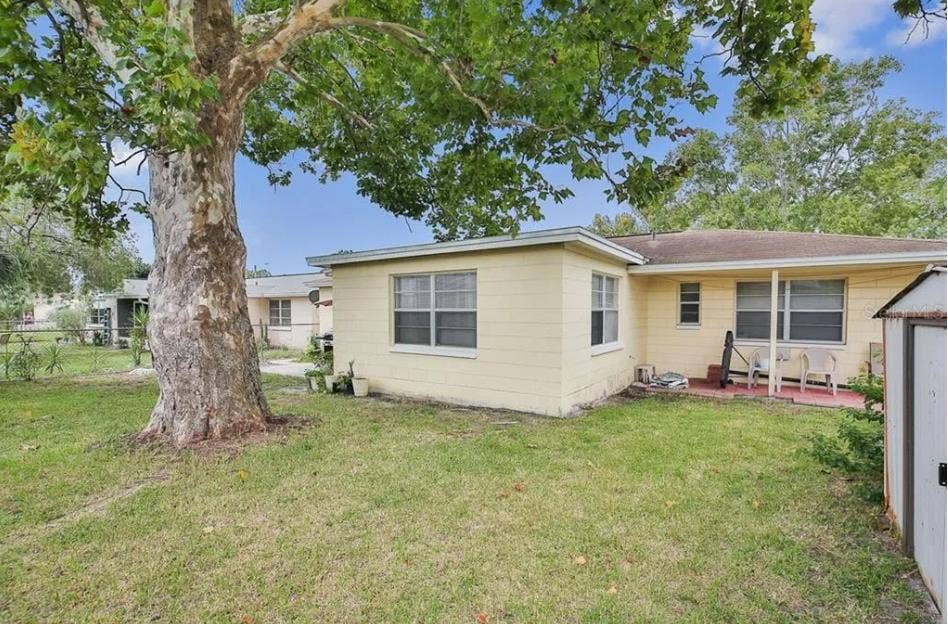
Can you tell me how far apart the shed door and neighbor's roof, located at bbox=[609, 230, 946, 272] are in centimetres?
571

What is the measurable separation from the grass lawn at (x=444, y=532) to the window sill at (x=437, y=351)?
6.57 feet

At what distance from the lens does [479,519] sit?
3.39 metres

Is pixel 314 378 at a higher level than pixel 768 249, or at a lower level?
lower

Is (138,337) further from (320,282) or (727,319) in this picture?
(727,319)

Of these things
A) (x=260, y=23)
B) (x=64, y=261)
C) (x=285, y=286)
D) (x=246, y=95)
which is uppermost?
(x=260, y=23)

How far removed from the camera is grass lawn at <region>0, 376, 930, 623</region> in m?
2.41

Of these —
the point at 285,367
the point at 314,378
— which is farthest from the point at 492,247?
the point at 285,367

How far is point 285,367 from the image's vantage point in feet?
42.1

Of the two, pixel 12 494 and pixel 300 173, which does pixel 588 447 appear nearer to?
pixel 12 494

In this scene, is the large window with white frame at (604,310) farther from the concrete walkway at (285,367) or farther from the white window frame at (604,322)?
the concrete walkway at (285,367)

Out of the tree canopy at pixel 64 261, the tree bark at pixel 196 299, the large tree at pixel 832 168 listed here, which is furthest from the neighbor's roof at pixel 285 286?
the large tree at pixel 832 168

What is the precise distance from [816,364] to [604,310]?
4112 millimetres

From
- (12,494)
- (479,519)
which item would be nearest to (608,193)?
(479,519)

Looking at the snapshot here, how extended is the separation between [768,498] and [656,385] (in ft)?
17.9
